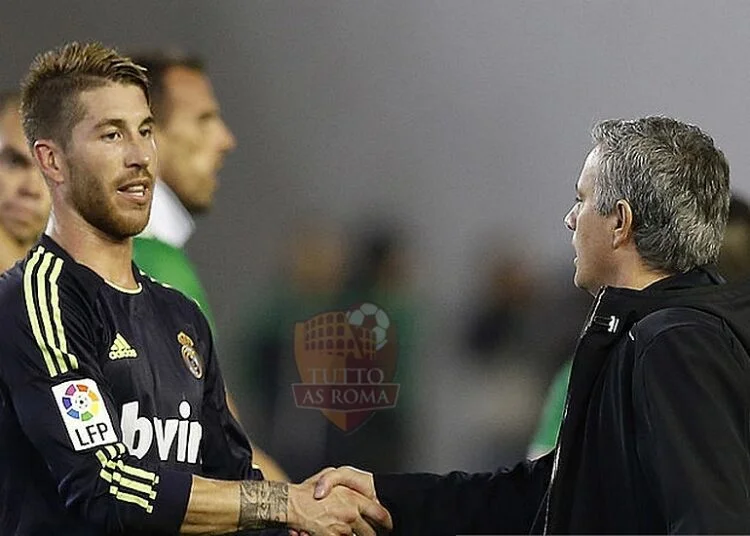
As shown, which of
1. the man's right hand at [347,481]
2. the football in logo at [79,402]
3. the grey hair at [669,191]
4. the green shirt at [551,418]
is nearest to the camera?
the grey hair at [669,191]

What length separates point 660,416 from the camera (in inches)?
70.7

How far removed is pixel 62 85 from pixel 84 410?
619 millimetres

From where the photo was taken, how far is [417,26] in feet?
10.3

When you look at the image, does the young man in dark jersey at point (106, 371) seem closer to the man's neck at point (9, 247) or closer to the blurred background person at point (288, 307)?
the blurred background person at point (288, 307)

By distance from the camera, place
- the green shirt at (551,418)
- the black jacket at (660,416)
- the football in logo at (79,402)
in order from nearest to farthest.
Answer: the black jacket at (660,416) → the football in logo at (79,402) → the green shirt at (551,418)

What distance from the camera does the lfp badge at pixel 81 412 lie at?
7.16 feet

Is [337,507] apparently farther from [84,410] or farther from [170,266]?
[170,266]

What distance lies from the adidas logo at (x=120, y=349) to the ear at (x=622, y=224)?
0.88m

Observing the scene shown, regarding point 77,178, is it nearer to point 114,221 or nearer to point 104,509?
point 114,221

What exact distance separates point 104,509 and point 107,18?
1.44 meters

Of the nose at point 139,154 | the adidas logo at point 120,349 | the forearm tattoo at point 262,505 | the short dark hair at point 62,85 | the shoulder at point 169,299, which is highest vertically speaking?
the short dark hair at point 62,85

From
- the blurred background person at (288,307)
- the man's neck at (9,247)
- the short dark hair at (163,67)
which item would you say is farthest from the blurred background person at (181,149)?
the man's neck at (9,247)

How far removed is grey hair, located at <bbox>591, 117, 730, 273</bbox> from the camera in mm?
2037

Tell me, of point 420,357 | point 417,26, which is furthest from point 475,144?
point 420,357
